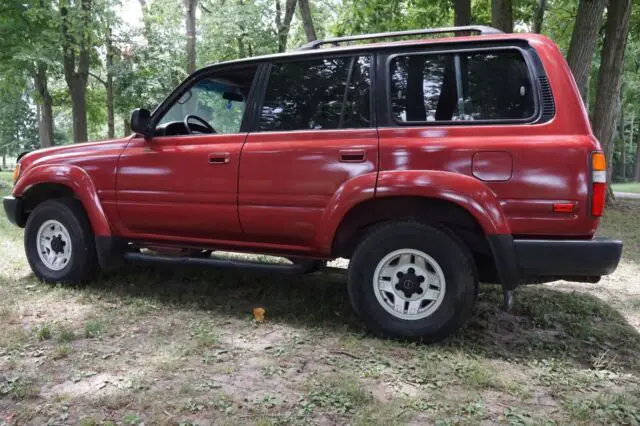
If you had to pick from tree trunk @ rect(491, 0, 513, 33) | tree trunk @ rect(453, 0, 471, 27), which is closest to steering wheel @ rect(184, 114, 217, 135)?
tree trunk @ rect(491, 0, 513, 33)

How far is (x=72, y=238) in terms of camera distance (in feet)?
14.9

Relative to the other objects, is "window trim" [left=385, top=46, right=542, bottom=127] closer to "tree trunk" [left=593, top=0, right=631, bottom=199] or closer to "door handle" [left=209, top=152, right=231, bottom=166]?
"door handle" [left=209, top=152, right=231, bottom=166]

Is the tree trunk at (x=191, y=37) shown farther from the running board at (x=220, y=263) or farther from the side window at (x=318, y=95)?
the side window at (x=318, y=95)

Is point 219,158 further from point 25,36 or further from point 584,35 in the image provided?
point 25,36

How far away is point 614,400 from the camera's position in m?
2.64

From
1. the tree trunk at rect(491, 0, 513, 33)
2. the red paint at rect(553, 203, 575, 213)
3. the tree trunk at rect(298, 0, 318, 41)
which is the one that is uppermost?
the tree trunk at rect(298, 0, 318, 41)

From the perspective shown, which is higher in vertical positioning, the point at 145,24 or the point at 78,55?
the point at 145,24

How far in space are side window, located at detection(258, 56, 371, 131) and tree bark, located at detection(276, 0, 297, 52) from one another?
14.5 metres

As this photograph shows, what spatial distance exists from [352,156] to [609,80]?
9.31m

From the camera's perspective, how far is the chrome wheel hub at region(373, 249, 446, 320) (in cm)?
339

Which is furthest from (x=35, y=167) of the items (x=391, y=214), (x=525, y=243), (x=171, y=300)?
(x=525, y=243)

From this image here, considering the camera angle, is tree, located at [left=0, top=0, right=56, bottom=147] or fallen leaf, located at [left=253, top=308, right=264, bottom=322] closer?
fallen leaf, located at [left=253, top=308, right=264, bottom=322]

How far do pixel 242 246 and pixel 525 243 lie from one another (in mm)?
2051

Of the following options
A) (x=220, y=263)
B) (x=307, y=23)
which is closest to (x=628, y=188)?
(x=307, y=23)
